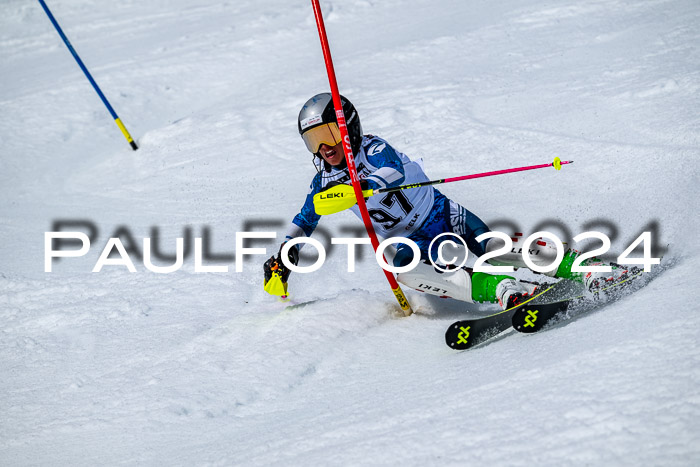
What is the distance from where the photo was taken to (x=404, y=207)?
3656 millimetres

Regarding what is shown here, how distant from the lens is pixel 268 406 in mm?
3066

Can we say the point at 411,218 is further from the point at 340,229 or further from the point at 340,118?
the point at 340,229

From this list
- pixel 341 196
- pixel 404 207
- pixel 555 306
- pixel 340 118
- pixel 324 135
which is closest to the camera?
A: pixel 555 306

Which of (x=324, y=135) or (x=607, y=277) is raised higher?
(x=324, y=135)

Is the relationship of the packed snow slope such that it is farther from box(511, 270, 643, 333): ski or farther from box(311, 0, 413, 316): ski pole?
box(311, 0, 413, 316): ski pole

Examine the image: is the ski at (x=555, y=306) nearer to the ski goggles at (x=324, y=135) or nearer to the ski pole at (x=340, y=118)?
the ski pole at (x=340, y=118)

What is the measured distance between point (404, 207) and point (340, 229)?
6.85ft

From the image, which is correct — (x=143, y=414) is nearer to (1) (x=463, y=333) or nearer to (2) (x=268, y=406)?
(2) (x=268, y=406)

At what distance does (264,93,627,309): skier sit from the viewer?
134 inches

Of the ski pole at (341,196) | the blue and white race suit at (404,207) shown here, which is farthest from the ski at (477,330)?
the ski pole at (341,196)

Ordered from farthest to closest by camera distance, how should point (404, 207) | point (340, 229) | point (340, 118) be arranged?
point (340, 229) < point (404, 207) < point (340, 118)

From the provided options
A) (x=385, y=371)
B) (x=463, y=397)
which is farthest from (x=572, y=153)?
(x=463, y=397)

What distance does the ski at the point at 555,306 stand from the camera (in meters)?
2.99

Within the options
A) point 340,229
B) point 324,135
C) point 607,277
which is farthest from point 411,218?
point 340,229
